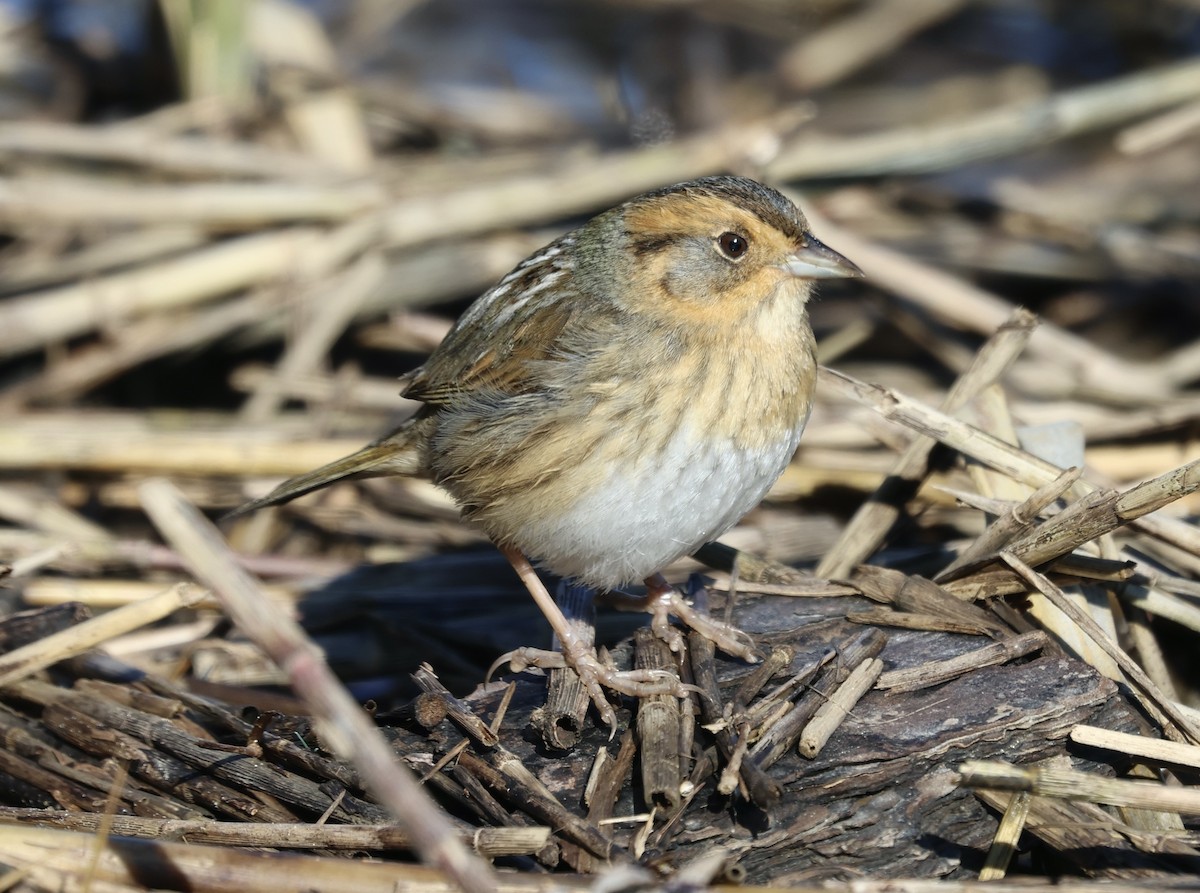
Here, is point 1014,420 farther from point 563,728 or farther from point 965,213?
point 965,213

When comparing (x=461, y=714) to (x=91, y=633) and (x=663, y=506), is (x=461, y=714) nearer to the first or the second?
(x=663, y=506)

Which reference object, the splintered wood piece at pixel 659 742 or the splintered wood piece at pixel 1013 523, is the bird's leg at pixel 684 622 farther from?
the splintered wood piece at pixel 1013 523

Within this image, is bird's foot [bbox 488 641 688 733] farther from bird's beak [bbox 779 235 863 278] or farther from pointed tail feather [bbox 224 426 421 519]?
bird's beak [bbox 779 235 863 278]

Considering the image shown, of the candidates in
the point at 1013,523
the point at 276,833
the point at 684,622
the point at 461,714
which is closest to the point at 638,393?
the point at 684,622


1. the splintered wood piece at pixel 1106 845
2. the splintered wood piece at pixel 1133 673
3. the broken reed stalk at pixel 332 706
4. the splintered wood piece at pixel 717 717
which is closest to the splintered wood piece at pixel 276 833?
the splintered wood piece at pixel 717 717

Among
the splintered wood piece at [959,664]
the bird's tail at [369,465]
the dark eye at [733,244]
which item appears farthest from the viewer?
the bird's tail at [369,465]

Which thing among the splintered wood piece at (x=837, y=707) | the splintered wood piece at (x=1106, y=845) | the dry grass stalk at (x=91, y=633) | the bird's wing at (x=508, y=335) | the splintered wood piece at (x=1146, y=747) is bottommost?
the splintered wood piece at (x=1106, y=845)
